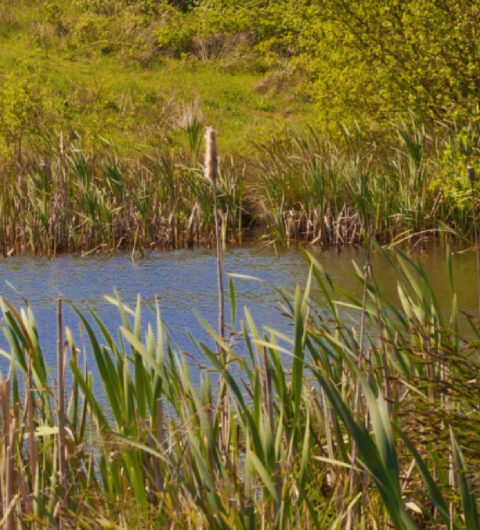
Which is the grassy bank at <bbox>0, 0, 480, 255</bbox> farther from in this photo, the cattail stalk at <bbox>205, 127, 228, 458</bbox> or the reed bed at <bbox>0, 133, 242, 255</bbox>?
the cattail stalk at <bbox>205, 127, 228, 458</bbox>

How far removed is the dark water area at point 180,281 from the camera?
9.13 metres

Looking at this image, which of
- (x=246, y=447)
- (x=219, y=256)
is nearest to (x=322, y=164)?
(x=219, y=256)

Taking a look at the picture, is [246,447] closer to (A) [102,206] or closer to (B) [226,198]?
(A) [102,206]

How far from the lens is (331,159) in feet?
44.7

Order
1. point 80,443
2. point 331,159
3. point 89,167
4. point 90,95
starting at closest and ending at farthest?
1. point 80,443
2. point 331,159
3. point 89,167
4. point 90,95

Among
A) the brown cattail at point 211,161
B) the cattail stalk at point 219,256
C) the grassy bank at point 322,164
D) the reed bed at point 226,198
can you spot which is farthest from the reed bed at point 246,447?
the reed bed at point 226,198

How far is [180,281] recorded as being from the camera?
11.4m

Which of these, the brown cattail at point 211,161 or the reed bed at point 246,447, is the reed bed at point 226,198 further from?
the brown cattail at point 211,161

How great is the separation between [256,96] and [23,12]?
10266mm

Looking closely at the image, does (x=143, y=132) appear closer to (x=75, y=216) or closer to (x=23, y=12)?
(x=75, y=216)

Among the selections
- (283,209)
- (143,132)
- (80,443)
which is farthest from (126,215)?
(80,443)

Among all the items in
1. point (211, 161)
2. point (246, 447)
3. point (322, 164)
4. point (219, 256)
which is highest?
point (322, 164)

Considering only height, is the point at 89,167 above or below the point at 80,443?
above

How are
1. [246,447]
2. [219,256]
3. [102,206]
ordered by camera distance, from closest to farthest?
1. [246,447]
2. [219,256]
3. [102,206]
